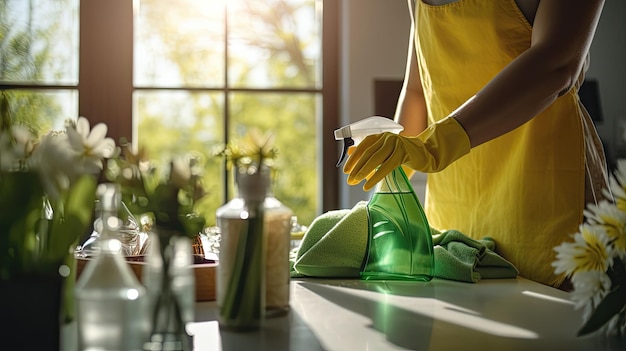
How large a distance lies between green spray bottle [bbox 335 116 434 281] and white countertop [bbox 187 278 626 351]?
29 millimetres

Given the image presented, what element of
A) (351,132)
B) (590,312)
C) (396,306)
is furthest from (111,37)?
(590,312)

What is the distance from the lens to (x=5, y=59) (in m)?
2.97

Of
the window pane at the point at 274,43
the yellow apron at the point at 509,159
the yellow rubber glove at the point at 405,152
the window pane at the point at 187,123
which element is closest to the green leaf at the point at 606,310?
the yellow rubber glove at the point at 405,152

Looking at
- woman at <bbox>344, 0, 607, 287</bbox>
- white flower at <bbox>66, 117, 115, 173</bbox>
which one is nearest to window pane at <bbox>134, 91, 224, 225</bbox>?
woman at <bbox>344, 0, 607, 287</bbox>

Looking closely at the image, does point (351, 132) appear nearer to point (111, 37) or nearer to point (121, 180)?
point (121, 180)

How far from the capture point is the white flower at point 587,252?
669 millimetres

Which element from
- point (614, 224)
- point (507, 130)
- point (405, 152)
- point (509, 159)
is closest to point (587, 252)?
point (614, 224)

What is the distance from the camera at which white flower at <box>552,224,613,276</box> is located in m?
0.67

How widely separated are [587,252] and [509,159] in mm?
694

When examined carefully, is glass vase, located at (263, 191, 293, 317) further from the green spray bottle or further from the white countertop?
the green spray bottle

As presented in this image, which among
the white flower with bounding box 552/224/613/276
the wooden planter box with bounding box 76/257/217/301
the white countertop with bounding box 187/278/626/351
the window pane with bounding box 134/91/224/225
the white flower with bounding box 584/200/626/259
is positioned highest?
the window pane with bounding box 134/91/224/225

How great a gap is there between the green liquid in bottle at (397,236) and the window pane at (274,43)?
7.07 ft

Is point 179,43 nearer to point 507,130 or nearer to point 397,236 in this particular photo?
point 507,130

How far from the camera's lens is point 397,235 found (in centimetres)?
102
